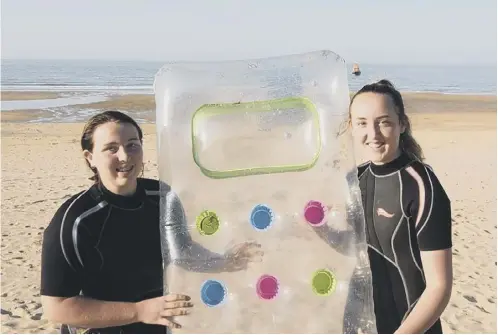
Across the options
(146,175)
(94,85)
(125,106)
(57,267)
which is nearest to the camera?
(57,267)

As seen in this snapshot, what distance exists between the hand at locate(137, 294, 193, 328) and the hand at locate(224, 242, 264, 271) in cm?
22

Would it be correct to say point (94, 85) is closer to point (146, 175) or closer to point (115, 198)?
point (146, 175)

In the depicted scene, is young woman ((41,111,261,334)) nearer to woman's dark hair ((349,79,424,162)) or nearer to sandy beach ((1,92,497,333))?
woman's dark hair ((349,79,424,162))

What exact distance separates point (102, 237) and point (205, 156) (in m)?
0.51

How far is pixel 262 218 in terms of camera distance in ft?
8.12

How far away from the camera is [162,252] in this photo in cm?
247

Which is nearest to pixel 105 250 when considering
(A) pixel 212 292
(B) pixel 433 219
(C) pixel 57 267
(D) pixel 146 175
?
(C) pixel 57 267

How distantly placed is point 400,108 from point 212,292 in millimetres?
1062

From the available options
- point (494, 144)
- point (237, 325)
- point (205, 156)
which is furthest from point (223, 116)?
point (494, 144)

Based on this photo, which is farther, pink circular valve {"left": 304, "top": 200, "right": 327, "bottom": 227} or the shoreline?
the shoreline

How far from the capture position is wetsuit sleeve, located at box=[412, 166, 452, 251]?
2.40m

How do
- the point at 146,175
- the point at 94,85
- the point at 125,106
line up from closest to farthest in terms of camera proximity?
the point at 146,175 < the point at 125,106 < the point at 94,85

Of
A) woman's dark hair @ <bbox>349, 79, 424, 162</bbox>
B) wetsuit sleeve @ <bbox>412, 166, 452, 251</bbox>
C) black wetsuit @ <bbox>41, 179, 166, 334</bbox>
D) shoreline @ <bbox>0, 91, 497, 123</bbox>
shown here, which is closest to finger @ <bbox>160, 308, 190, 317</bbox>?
black wetsuit @ <bbox>41, 179, 166, 334</bbox>

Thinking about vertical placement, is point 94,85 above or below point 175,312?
above
